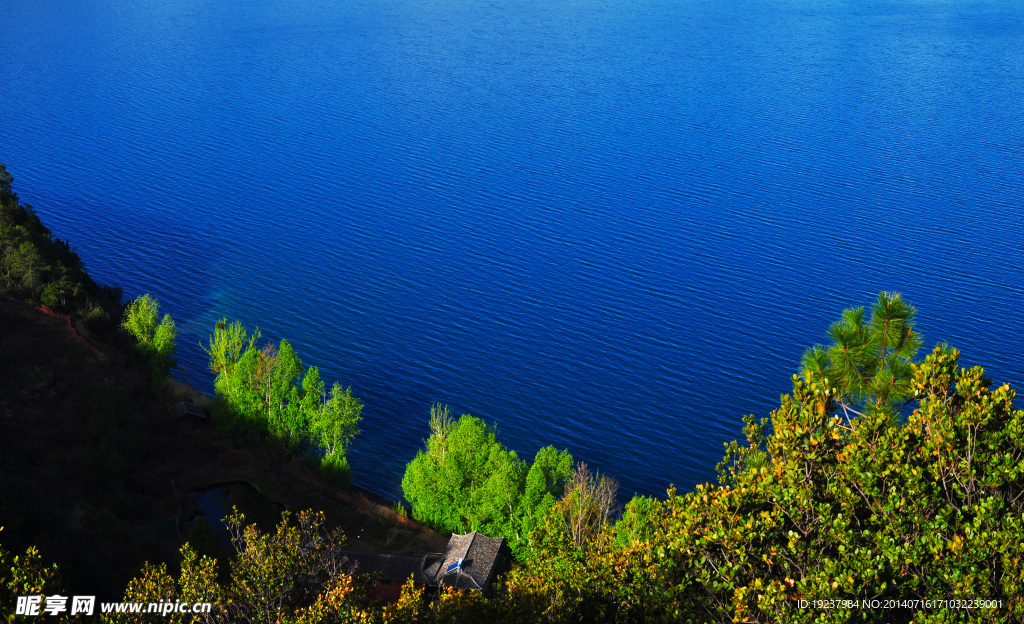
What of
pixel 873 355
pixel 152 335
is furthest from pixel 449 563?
pixel 152 335

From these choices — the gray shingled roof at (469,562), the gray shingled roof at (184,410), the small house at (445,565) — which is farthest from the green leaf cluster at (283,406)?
the gray shingled roof at (469,562)

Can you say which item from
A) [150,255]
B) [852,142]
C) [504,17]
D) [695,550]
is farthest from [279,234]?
[504,17]

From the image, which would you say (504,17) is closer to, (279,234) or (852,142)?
(852,142)

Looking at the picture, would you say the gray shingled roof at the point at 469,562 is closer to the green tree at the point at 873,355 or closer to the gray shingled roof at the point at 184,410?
the green tree at the point at 873,355

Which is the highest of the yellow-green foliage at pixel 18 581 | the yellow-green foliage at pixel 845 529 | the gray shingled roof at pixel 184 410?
the gray shingled roof at pixel 184 410

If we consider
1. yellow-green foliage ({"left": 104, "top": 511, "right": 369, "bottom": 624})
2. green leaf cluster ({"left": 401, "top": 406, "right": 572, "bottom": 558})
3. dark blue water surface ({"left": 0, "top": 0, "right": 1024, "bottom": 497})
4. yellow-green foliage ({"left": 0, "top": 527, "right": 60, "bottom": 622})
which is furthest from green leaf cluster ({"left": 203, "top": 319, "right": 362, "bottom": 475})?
yellow-green foliage ({"left": 0, "top": 527, "right": 60, "bottom": 622})

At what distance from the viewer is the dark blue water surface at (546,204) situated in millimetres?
55344

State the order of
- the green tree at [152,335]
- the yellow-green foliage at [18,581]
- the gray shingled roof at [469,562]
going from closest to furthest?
the yellow-green foliage at [18,581] → the gray shingled roof at [469,562] → the green tree at [152,335]

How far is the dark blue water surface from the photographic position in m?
55.3

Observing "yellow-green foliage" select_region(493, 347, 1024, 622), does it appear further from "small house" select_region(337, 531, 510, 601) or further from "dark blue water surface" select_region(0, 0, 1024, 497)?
"dark blue water surface" select_region(0, 0, 1024, 497)

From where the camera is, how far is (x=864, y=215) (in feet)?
241

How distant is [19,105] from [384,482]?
84335 millimetres

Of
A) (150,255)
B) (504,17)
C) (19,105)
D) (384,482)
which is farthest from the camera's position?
(504,17)

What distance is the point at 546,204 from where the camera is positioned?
77.4 metres
